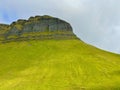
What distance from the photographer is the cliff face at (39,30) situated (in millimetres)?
176625

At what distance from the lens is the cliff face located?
17662 cm

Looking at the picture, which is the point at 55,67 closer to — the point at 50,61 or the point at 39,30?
the point at 50,61

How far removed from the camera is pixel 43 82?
99.9m

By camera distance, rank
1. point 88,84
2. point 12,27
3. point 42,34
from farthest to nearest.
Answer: point 12,27 → point 42,34 → point 88,84

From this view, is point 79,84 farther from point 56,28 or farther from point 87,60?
point 56,28

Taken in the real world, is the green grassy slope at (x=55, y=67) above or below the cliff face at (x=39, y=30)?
below

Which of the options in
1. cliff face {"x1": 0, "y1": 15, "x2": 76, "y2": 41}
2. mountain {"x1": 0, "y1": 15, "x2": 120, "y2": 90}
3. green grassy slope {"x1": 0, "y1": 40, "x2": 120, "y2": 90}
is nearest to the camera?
green grassy slope {"x1": 0, "y1": 40, "x2": 120, "y2": 90}

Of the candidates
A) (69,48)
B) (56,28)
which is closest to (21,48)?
(69,48)

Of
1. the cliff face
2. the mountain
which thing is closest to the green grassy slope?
the mountain

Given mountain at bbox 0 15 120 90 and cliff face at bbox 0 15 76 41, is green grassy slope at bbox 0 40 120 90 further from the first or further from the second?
cliff face at bbox 0 15 76 41

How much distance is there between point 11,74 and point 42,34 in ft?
206

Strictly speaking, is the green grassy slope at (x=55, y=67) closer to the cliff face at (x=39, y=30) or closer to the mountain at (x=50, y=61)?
the mountain at (x=50, y=61)

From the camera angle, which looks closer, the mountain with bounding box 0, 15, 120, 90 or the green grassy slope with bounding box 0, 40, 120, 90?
the green grassy slope with bounding box 0, 40, 120, 90

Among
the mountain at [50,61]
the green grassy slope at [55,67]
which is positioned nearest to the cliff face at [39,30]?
the mountain at [50,61]
